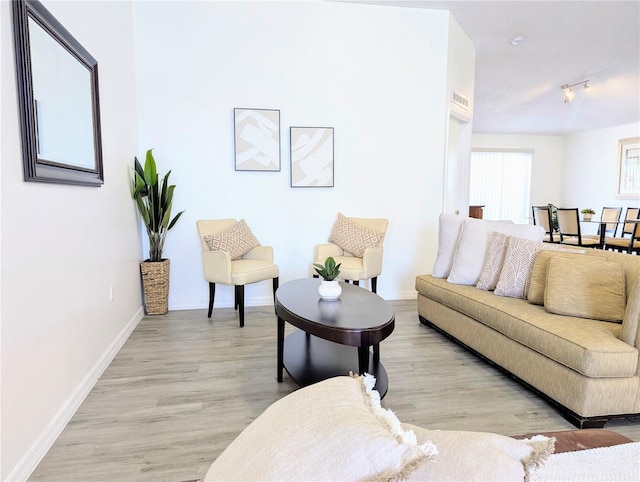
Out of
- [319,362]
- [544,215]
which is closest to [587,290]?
[319,362]

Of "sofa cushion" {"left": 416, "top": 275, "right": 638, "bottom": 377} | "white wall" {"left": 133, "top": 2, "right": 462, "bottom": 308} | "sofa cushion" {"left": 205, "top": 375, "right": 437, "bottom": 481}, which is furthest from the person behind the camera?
"white wall" {"left": 133, "top": 2, "right": 462, "bottom": 308}

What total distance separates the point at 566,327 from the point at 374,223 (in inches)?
88.1

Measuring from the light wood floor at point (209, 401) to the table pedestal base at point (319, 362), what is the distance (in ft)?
0.34

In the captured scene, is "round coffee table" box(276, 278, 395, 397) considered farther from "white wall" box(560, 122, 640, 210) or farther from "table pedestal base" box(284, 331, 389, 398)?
"white wall" box(560, 122, 640, 210)

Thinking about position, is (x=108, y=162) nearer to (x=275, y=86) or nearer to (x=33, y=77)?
(x=33, y=77)

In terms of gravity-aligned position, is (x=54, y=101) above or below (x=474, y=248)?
above

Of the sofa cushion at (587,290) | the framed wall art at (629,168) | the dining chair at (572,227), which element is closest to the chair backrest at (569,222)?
the dining chair at (572,227)

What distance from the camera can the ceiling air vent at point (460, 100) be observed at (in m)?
4.28

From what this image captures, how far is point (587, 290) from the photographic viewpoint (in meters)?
2.17

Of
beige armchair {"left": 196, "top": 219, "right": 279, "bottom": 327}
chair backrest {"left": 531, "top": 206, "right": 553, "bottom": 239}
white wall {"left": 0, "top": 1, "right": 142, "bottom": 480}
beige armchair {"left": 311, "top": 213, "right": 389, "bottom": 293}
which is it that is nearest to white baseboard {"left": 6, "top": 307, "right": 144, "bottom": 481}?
white wall {"left": 0, "top": 1, "right": 142, "bottom": 480}

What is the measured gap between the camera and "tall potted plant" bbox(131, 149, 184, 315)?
3447mm

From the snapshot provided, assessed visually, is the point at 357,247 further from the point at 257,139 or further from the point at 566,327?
the point at 566,327

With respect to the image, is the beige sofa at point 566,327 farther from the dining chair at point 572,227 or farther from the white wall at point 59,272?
the dining chair at point 572,227

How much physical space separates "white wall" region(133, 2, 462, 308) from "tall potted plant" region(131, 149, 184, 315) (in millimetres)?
220
